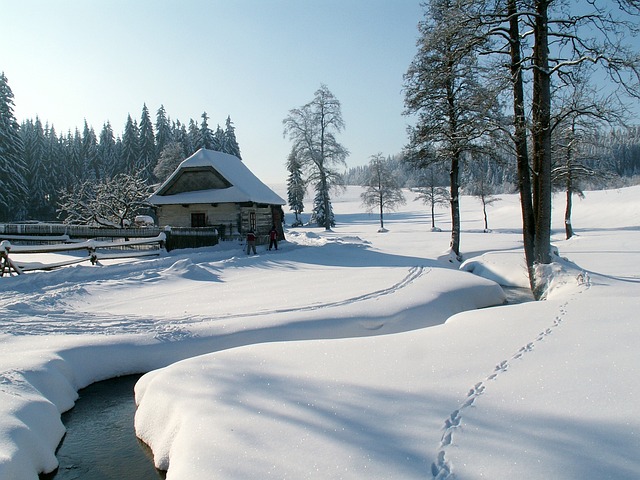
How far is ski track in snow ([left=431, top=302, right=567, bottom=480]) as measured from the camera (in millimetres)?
3379

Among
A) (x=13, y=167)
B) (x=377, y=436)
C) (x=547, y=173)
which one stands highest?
(x=13, y=167)

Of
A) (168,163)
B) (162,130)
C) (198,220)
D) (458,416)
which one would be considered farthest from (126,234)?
(162,130)

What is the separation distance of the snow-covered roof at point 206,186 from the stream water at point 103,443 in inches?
690

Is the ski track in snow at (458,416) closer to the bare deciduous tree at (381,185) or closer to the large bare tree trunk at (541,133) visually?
the large bare tree trunk at (541,133)

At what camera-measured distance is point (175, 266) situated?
51.9ft

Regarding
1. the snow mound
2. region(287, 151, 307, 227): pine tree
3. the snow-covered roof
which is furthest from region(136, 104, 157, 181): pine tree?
the snow mound

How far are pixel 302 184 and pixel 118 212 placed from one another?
15.6 m

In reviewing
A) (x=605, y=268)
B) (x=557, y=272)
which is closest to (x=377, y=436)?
(x=557, y=272)

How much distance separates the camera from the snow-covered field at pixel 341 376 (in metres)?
3.66

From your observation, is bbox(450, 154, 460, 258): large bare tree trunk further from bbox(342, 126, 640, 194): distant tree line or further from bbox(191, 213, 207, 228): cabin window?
bbox(191, 213, 207, 228): cabin window

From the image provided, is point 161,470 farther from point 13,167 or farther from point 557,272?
point 13,167

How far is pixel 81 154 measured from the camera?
64688 mm

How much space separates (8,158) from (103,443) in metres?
46.7

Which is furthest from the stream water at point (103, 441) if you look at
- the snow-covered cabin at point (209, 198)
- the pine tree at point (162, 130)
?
the pine tree at point (162, 130)
